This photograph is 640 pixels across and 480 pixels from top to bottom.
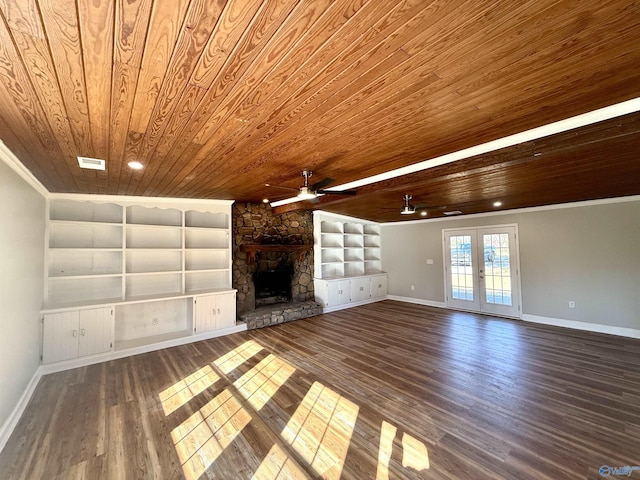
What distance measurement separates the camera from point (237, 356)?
405 centimetres

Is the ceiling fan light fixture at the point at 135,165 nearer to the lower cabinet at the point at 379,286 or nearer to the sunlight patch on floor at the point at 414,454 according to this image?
the sunlight patch on floor at the point at 414,454

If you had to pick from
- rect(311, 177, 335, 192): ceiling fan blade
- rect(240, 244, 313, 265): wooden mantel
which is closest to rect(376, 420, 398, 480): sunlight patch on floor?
rect(311, 177, 335, 192): ceiling fan blade

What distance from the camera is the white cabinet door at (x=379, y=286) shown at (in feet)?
26.2

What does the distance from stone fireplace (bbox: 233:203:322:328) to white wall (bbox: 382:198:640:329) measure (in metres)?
4.33

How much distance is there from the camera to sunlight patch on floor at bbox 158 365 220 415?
278 centimetres

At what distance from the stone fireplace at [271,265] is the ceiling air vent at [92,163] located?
2.84 m

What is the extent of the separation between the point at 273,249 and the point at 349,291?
2.65 metres

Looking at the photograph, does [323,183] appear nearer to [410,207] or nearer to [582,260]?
[410,207]

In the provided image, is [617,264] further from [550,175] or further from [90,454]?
[90,454]

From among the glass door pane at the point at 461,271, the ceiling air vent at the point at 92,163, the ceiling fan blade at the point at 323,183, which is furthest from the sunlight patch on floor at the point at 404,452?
the glass door pane at the point at 461,271

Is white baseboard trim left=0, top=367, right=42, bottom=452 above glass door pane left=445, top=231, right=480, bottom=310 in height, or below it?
below

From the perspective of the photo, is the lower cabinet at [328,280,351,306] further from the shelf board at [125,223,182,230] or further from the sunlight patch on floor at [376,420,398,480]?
the sunlight patch on floor at [376,420,398,480]

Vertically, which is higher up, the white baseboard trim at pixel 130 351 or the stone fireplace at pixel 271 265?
the stone fireplace at pixel 271 265

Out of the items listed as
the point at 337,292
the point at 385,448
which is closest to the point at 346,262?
the point at 337,292
